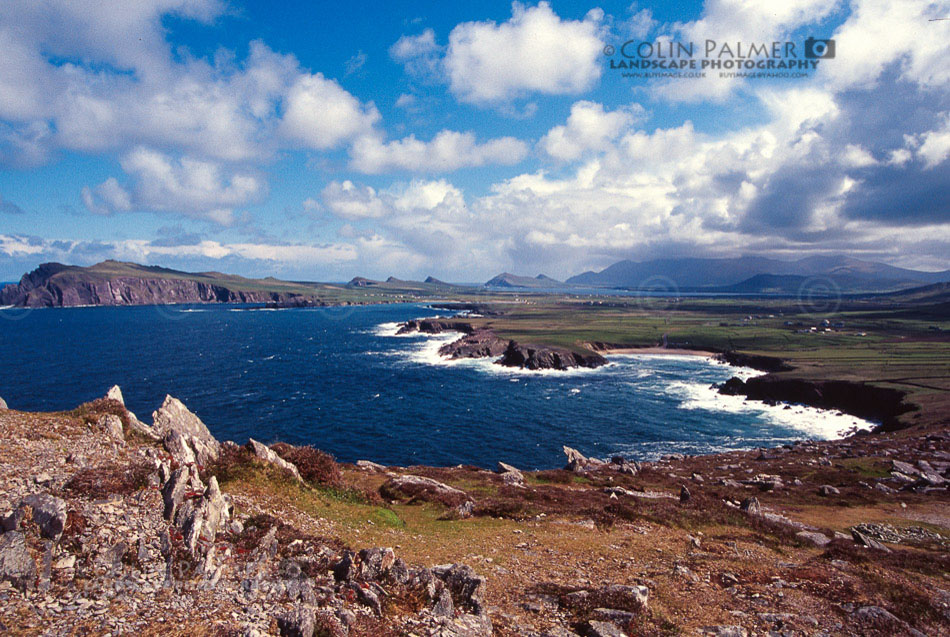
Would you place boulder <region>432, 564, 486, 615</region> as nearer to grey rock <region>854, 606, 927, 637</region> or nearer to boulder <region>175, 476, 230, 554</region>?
boulder <region>175, 476, 230, 554</region>

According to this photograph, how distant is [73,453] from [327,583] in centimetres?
1257

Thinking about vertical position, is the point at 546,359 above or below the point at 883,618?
below

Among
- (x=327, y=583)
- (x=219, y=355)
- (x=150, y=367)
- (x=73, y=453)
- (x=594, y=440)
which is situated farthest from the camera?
(x=219, y=355)

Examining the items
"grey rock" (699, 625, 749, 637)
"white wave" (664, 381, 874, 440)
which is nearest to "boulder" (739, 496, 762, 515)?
"grey rock" (699, 625, 749, 637)

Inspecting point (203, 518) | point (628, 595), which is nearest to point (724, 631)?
point (628, 595)

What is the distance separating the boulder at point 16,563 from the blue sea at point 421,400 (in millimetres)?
43468

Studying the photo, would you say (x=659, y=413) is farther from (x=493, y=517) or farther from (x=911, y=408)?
(x=493, y=517)

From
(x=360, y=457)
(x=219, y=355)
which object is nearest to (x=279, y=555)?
(x=360, y=457)

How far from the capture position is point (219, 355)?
132375mm

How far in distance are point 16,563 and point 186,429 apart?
14.7 m

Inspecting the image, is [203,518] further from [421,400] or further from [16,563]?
[421,400]

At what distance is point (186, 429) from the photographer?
2470cm

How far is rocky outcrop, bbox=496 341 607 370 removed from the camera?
129 m

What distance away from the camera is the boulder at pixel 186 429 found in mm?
20531
